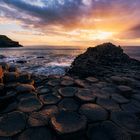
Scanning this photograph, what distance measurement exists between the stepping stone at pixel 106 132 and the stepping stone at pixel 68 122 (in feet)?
0.65

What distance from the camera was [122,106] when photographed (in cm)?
372

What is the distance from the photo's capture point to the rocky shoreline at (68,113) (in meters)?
2.73

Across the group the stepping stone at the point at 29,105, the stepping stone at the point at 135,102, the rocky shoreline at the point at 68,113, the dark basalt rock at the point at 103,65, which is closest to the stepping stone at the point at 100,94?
the rocky shoreline at the point at 68,113

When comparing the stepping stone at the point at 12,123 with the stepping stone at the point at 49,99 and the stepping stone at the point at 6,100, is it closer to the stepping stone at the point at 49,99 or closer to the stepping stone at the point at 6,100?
the stepping stone at the point at 6,100

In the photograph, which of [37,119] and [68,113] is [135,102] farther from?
[37,119]

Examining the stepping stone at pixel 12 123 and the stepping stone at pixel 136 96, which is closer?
the stepping stone at pixel 12 123

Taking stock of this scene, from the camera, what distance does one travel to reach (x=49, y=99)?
401 centimetres

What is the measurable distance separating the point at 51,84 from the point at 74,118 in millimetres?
2233

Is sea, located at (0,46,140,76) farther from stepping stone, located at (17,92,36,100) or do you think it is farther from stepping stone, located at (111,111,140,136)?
stepping stone, located at (111,111,140,136)

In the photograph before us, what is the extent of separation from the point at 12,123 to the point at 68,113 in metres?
1.18

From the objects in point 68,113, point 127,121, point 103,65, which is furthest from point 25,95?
point 103,65

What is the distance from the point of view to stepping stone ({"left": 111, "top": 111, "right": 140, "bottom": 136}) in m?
2.90

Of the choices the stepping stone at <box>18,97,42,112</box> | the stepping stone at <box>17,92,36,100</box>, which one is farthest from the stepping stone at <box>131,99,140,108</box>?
the stepping stone at <box>17,92,36,100</box>

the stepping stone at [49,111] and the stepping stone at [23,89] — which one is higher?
the stepping stone at [23,89]
